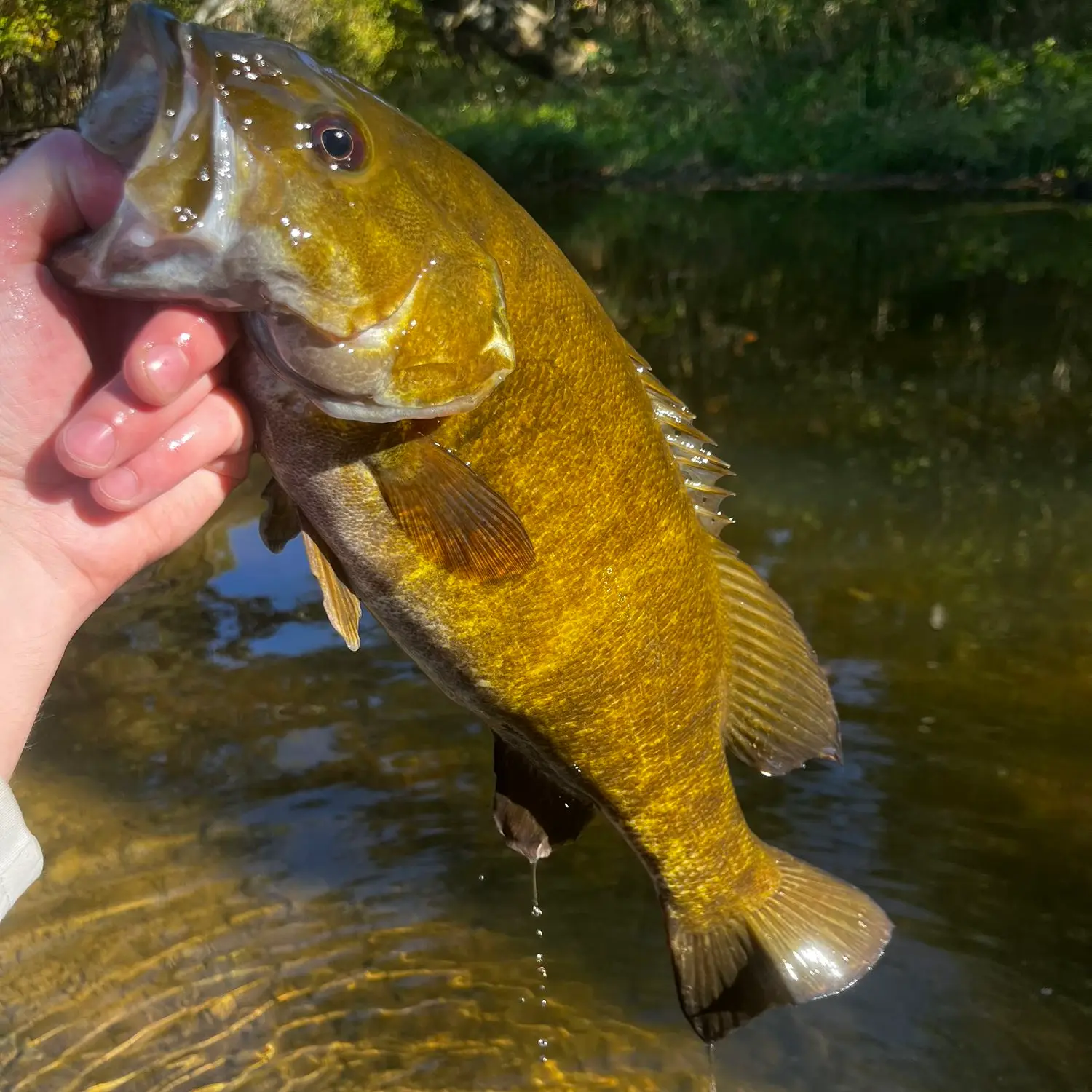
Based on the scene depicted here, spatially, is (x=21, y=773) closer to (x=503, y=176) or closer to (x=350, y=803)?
(x=350, y=803)

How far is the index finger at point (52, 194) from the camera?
166 centimetres

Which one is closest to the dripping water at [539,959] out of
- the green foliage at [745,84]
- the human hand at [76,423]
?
the human hand at [76,423]

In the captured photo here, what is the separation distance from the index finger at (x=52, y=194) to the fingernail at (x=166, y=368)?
0.96 ft

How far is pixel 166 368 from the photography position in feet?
5.01

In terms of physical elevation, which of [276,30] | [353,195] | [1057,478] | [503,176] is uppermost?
[353,195]

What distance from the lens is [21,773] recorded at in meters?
4.36

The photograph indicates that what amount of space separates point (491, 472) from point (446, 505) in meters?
0.10

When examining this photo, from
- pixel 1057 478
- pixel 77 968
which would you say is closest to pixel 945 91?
pixel 1057 478

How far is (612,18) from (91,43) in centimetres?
1449

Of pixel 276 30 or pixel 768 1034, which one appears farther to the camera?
pixel 276 30

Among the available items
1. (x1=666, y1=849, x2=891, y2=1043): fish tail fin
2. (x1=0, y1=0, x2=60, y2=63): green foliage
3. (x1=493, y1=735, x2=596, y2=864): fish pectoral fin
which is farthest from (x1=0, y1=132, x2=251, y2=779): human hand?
(x1=0, y1=0, x2=60, y2=63): green foliage

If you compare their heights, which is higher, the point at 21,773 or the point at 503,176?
the point at 21,773

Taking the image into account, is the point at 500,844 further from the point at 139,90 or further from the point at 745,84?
the point at 745,84

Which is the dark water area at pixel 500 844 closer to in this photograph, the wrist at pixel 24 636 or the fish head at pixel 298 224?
the fish head at pixel 298 224
